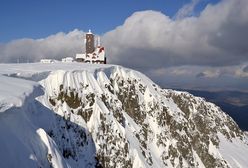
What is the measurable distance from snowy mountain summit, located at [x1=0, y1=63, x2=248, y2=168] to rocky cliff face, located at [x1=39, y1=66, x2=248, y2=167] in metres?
0.11

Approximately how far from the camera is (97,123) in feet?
174

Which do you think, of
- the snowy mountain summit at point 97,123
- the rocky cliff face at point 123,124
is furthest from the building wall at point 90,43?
the rocky cliff face at point 123,124

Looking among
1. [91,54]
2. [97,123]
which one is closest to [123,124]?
[97,123]

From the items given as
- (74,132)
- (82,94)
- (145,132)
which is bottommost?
(145,132)

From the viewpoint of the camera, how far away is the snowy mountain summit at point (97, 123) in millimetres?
29469

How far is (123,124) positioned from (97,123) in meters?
11.6

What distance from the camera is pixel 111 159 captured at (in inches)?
2099

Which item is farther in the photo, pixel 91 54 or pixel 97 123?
pixel 91 54

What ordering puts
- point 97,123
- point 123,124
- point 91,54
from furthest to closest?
point 91,54 < point 123,124 < point 97,123

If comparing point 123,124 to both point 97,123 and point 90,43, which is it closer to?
point 97,123

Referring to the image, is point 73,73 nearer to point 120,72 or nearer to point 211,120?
point 120,72

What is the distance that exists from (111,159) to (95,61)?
40.1 metres

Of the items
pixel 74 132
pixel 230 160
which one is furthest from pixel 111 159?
pixel 230 160

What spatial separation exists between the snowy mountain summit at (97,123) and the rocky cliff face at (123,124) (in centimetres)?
11
